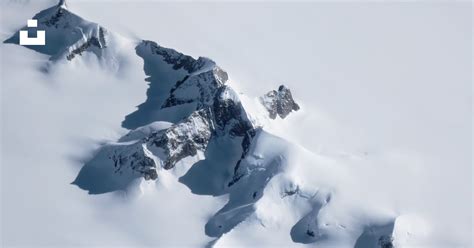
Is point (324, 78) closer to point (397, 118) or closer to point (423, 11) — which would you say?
point (397, 118)

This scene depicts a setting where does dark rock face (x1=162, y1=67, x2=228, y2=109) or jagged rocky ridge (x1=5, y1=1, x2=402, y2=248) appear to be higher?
dark rock face (x1=162, y1=67, x2=228, y2=109)

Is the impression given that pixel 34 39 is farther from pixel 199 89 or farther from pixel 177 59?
pixel 199 89

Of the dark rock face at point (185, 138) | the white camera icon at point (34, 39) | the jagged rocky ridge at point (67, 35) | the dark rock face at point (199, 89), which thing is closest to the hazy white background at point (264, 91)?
the white camera icon at point (34, 39)

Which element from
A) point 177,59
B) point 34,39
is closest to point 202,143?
point 177,59

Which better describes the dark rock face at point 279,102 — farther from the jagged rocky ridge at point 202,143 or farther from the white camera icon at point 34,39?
the white camera icon at point 34,39

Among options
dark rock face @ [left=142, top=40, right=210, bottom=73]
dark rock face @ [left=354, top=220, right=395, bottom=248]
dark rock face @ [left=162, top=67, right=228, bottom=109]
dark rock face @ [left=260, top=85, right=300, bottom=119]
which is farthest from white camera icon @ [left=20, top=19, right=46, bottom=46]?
dark rock face @ [left=354, top=220, right=395, bottom=248]

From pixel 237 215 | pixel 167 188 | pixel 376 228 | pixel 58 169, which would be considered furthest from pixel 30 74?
pixel 376 228

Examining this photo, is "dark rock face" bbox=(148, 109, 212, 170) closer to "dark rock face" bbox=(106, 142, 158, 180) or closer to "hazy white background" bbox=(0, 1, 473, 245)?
"dark rock face" bbox=(106, 142, 158, 180)
